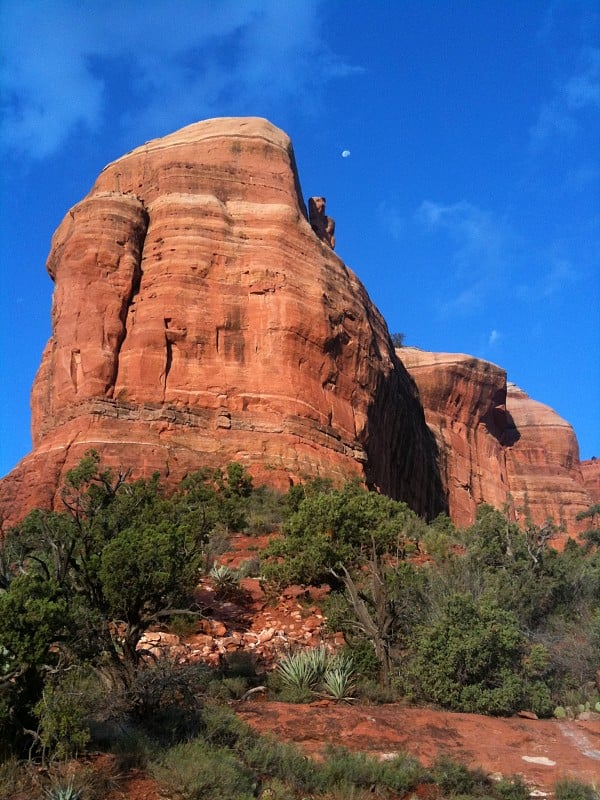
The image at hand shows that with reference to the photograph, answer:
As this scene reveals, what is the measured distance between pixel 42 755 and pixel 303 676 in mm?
4955

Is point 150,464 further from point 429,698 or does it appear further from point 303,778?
point 303,778

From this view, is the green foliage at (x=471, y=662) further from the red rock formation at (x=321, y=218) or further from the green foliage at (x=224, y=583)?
the red rock formation at (x=321, y=218)

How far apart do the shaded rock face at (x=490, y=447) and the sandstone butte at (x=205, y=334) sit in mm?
16726

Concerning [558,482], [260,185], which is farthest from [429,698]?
[558,482]

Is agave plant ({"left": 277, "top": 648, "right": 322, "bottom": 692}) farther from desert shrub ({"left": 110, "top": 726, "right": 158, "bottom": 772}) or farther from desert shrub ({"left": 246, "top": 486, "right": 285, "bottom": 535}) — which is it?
desert shrub ({"left": 246, "top": 486, "right": 285, "bottom": 535})

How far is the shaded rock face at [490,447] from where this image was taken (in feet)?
187

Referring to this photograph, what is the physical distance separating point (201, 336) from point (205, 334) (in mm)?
218

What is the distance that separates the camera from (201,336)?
3250 centimetres

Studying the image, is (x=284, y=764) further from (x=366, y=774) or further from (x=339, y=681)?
(x=339, y=681)

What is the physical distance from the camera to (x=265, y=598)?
51.8ft

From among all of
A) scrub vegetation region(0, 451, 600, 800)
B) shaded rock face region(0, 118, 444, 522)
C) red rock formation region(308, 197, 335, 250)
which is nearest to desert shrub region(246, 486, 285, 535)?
shaded rock face region(0, 118, 444, 522)

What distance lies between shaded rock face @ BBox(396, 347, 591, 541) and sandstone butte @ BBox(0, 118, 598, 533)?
16.7 metres

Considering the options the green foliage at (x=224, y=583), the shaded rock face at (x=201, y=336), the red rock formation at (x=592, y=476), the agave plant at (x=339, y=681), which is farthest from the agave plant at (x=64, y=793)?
the red rock formation at (x=592, y=476)

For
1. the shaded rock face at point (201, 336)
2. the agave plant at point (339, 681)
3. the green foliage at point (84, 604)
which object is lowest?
the agave plant at point (339, 681)
